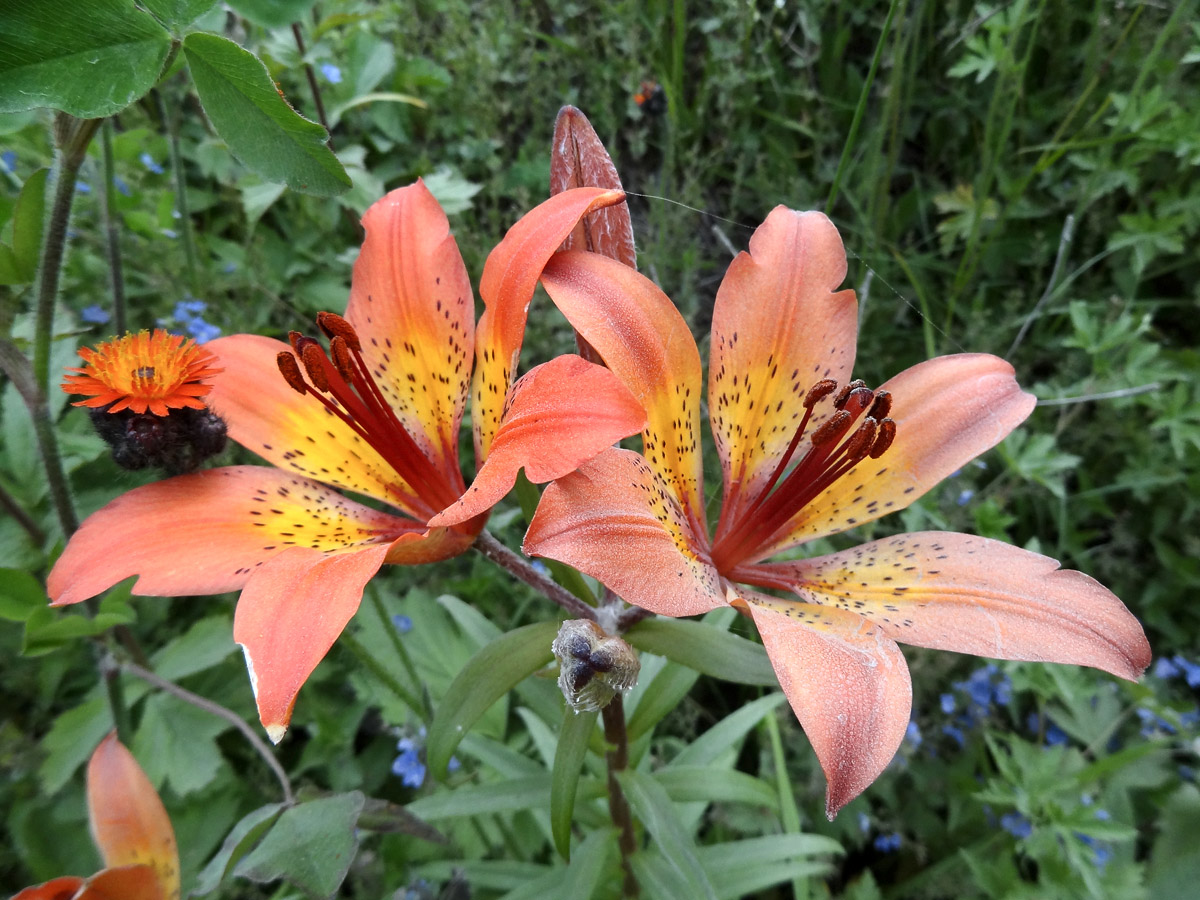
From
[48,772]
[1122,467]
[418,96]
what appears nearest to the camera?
[48,772]

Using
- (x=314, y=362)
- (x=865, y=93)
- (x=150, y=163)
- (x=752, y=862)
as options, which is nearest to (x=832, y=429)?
(x=865, y=93)

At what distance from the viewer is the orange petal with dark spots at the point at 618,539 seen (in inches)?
24.7

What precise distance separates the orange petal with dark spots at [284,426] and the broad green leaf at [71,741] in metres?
0.80

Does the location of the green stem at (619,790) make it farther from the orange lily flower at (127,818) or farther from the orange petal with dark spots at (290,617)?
the orange lily flower at (127,818)

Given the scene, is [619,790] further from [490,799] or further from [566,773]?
[566,773]

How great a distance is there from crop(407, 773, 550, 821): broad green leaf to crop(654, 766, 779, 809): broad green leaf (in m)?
0.18

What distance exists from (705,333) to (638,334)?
1555mm

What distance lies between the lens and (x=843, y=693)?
2.08ft

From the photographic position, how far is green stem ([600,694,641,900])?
101 cm

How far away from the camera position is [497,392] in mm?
848

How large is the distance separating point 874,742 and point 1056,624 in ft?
0.79

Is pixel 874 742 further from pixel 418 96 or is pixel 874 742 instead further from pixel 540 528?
pixel 418 96

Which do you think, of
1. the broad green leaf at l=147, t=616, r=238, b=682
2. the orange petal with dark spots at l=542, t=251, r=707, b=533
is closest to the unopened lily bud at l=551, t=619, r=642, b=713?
the orange petal with dark spots at l=542, t=251, r=707, b=533

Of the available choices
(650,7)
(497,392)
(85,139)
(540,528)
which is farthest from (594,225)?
(650,7)
